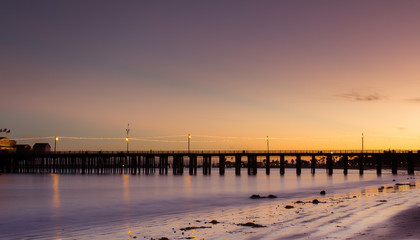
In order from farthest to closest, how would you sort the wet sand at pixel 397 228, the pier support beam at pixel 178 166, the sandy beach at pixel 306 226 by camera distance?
the pier support beam at pixel 178 166, the sandy beach at pixel 306 226, the wet sand at pixel 397 228

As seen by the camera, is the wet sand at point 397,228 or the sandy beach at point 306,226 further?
the sandy beach at point 306,226

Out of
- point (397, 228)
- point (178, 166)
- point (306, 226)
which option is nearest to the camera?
point (397, 228)

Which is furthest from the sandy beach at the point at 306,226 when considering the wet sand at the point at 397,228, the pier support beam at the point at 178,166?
the pier support beam at the point at 178,166

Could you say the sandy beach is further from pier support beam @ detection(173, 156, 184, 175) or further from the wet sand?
A: pier support beam @ detection(173, 156, 184, 175)

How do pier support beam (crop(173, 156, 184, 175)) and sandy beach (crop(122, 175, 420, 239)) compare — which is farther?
pier support beam (crop(173, 156, 184, 175))

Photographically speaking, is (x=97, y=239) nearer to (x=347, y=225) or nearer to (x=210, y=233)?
(x=210, y=233)

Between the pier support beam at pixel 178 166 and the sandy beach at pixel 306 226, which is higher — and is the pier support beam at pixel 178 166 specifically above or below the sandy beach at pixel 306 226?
below

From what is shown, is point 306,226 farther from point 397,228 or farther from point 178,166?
point 178,166

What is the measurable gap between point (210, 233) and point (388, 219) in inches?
363

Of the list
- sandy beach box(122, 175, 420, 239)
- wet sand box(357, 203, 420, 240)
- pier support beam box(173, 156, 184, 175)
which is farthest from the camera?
pier support beam box(173, 156, 184, 175)

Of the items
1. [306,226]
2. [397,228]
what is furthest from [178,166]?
[397,228]

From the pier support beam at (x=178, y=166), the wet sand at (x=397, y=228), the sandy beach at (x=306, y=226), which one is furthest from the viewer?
the pier support beam at (x=178, y=166)

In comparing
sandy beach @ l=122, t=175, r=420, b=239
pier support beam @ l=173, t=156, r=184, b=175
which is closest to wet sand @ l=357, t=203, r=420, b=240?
sandy beach @ l=122, t=175, r=420, b=239

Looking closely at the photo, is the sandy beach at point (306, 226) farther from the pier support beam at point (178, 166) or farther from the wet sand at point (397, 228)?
the pier support beam at point (178, 166)
